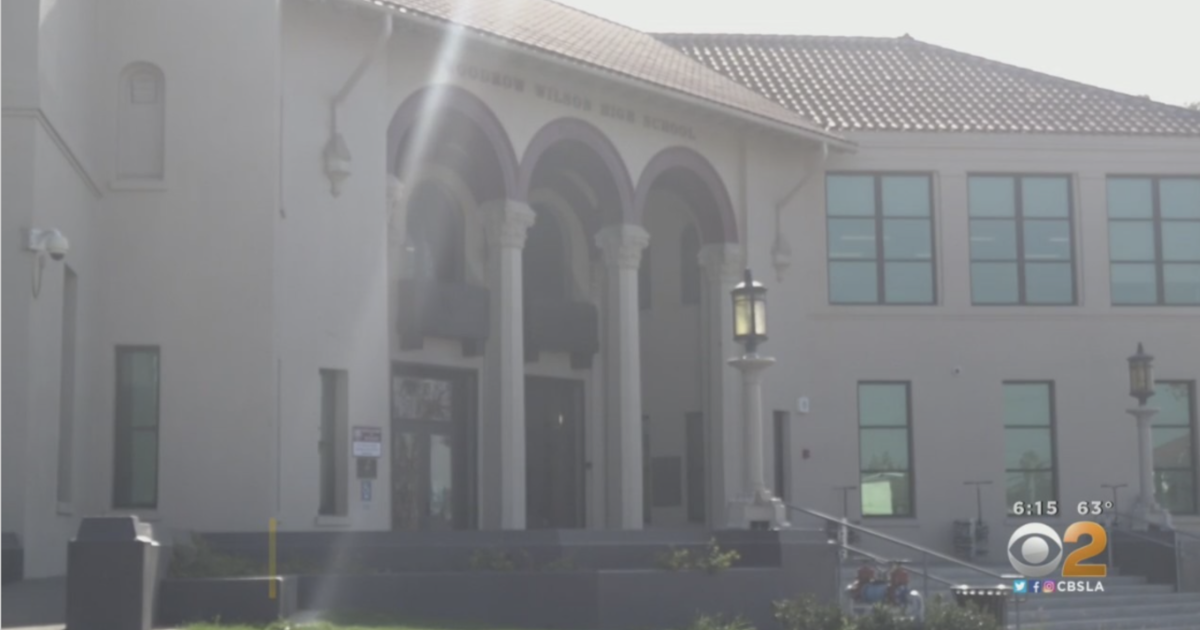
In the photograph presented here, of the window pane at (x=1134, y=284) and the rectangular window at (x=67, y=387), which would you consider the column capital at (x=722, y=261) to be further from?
the rectangular window at (x=67, y=387)

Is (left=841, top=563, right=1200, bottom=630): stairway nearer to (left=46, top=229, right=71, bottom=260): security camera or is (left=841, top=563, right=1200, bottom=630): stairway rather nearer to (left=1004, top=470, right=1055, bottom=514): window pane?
(left=1004, top=470, right=1055, bottom=514): window pane

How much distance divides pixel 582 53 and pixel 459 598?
1052 cm

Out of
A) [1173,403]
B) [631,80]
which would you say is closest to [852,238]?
[1173,403]

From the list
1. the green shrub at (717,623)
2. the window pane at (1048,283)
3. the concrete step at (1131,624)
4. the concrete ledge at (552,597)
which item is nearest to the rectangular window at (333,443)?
the concrete ledge at (552,597)

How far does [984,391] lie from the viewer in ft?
103

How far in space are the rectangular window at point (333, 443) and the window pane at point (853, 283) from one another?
11.6 m

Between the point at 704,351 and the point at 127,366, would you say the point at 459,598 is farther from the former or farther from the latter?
the point at 704,351

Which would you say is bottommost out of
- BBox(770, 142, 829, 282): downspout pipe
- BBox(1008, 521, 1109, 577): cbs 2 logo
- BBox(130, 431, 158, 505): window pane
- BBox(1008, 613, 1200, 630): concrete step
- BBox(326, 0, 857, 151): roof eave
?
BBox(1008, 613, 1200, 630): concrete step

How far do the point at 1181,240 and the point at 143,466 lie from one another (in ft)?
65.8

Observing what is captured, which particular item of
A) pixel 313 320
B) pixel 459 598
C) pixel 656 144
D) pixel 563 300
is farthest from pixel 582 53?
pixel 459 598

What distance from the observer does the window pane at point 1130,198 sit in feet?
106

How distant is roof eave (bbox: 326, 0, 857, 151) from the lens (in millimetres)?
22625

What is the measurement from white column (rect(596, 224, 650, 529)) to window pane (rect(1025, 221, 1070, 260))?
324 inches

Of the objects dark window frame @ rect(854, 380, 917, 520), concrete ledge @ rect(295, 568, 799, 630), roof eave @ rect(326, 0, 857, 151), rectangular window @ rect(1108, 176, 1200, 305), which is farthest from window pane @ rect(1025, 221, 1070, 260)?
concrete ledge @ rect(295, 568, 799, 630)
